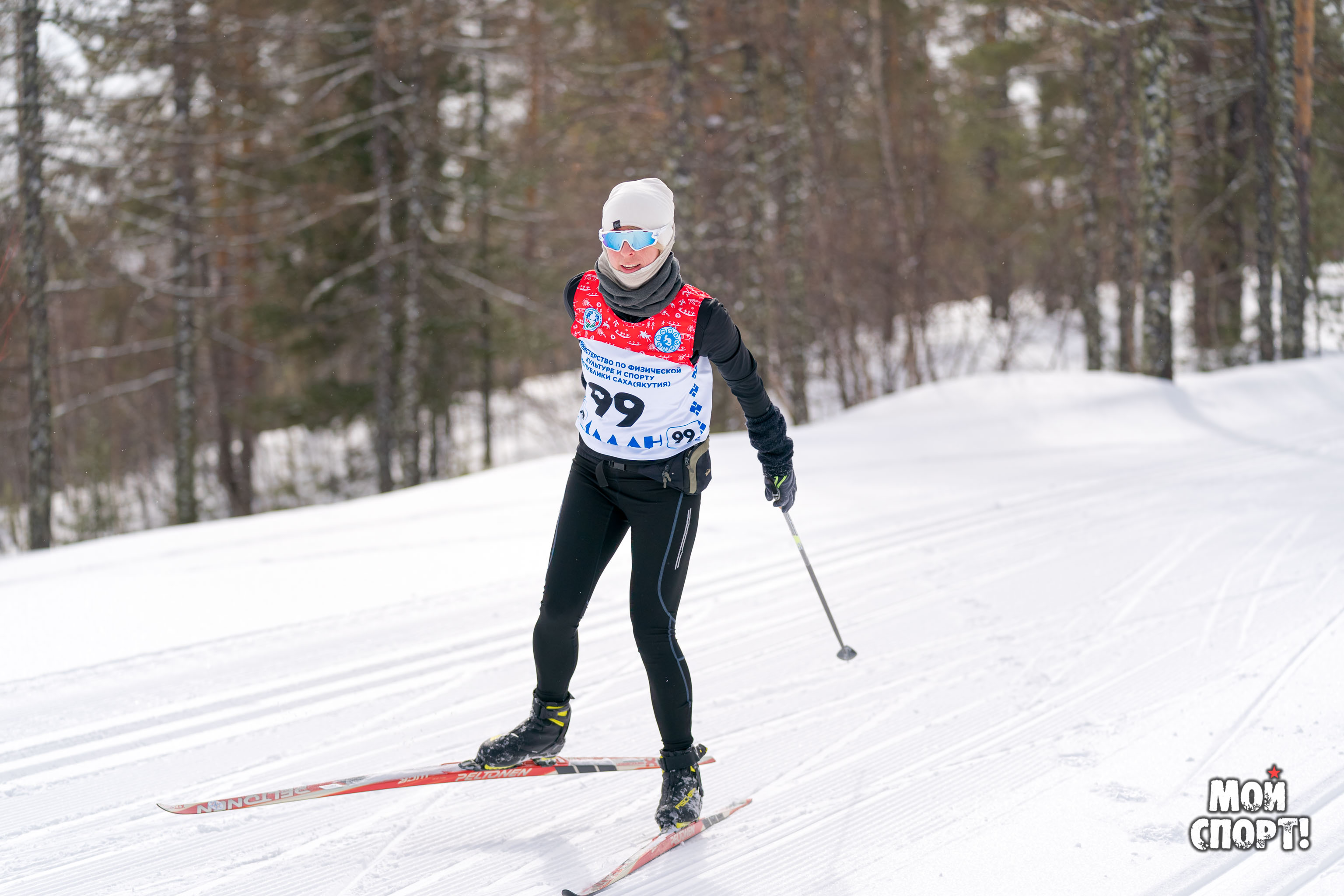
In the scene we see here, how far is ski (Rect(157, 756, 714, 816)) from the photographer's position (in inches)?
112

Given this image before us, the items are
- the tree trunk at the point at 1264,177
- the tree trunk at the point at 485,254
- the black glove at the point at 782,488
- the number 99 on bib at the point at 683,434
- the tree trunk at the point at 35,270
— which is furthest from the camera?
the tree trunk at the point at 485,254

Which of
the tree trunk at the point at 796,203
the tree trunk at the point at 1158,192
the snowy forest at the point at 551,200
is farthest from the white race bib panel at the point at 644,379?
the tree trunk at the point at 796,203

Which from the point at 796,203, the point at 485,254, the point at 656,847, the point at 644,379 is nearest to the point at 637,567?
the point at 644,379

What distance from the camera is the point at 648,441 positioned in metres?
2.72

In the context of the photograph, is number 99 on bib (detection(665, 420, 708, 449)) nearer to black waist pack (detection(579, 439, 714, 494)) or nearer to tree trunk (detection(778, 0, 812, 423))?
black waist pack (detection(579, 439, 714, 494))

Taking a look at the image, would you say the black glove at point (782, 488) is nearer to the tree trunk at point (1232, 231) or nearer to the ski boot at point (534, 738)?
the ski boot at point (534, 738)

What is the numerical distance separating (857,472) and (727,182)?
7.92 meters

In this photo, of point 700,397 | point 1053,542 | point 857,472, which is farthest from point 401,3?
Result: point 700,397

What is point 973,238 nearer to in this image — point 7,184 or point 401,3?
point 401,3

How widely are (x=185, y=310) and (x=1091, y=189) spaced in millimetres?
13750

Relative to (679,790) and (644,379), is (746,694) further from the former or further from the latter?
(644,379)

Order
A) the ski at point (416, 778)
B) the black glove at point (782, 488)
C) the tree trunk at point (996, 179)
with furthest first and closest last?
the tree trunk at point (996, 179)
the black glove at point (782, 488)
the ski at point (416, 778)

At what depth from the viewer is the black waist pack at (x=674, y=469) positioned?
2729mm

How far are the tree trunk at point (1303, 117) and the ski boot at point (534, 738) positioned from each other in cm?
1411
